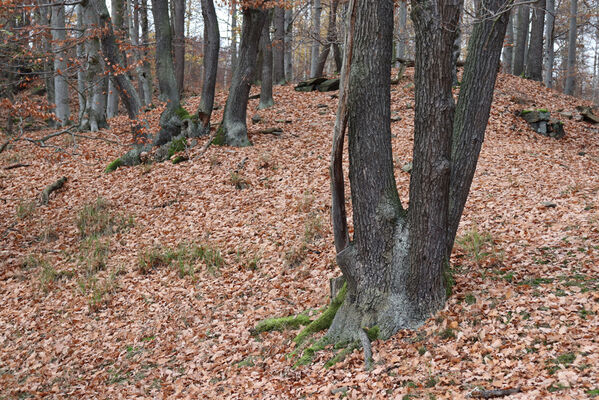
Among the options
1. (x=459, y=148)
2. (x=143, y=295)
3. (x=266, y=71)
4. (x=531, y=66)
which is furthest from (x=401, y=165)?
(x=531, y=66)

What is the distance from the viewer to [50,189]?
11.4 m

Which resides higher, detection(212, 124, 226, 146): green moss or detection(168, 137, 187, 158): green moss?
detection(212, 124, 226, 146): green moss

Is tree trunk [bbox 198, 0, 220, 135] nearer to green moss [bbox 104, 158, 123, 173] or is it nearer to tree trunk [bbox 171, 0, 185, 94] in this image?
green moss [bbox 104, 158, 123, 173]

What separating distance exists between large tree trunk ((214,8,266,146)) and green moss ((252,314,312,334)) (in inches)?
271

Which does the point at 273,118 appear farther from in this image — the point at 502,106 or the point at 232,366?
the point at 232,366

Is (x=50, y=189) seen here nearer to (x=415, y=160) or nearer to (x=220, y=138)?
(x=220, y=138)

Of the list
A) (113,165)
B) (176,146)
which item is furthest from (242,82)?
(113,165)

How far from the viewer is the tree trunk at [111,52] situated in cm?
1159

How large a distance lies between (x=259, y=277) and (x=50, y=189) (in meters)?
6.98

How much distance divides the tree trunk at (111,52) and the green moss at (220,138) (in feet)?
7.19

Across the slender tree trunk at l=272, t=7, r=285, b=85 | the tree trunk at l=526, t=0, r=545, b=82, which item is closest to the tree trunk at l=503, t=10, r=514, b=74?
the tree trunk at l=526, t=0, r=545, b=82

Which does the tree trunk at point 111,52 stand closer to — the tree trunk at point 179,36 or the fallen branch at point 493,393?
the tree trunk at point 179,36

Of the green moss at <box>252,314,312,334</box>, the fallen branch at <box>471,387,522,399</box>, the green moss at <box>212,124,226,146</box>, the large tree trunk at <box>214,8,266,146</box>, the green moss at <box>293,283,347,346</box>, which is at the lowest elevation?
the green moss at <box>252,314,312,334</box>

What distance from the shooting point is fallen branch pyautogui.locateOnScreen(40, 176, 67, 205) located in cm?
1110
